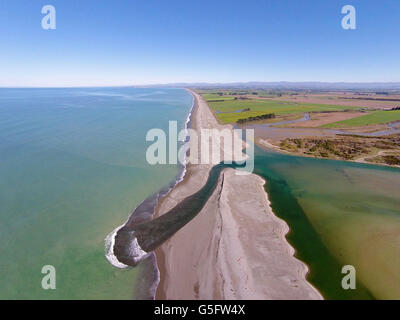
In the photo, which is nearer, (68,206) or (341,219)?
(341,219)

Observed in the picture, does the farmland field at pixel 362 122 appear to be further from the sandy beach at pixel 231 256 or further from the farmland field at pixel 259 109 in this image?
the sandy beach at pixel 231 256

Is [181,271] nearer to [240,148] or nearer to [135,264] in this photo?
[135,264]

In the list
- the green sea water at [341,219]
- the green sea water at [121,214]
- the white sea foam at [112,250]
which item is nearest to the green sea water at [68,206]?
the green sea water at [121,214]

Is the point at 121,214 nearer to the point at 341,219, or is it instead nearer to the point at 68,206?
the point at 68,206

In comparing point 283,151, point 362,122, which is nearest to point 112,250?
point 283,151

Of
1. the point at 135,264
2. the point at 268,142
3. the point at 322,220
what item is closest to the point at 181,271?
the point at 135,264
